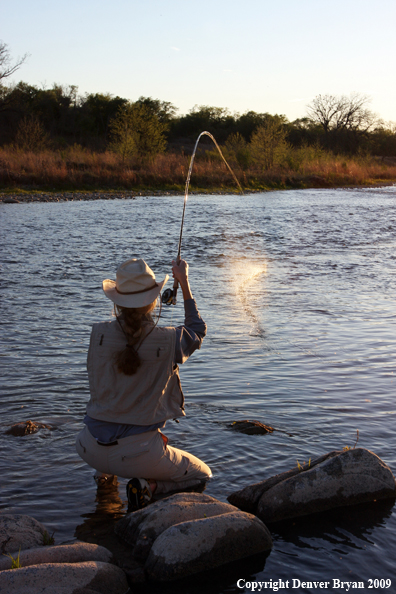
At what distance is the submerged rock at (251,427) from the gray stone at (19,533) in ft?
5.62

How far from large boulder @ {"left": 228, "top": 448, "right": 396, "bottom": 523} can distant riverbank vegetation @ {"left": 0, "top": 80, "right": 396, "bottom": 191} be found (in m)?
26.1

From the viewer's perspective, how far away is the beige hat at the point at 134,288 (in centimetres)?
295

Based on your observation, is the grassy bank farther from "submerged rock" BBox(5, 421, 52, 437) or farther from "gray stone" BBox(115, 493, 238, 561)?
"gray stone" BBox(115, 493, 238, 561)

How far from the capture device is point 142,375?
305 cm

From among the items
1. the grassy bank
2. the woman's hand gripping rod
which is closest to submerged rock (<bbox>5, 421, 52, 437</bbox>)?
the woman's hand gripping rod

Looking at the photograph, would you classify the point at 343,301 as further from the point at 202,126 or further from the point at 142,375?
the point at 202,126

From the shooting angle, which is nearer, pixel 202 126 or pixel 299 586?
pixel 299 586

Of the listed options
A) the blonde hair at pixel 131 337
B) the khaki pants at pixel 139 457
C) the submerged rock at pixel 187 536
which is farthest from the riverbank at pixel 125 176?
the submerged rock at pixel 187 536

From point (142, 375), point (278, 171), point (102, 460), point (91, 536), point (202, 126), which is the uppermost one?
point (202, 126)

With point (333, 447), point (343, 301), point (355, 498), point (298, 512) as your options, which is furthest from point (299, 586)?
point (343, 301)

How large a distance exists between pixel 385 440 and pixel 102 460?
1.98m

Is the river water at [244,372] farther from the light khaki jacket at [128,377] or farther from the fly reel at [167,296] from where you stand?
the fly reel at [167,296]

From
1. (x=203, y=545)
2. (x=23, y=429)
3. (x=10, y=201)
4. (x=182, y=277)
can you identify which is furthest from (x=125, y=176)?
(x=203, y=545)

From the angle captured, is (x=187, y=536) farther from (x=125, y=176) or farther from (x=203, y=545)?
(x=125, y=176)
